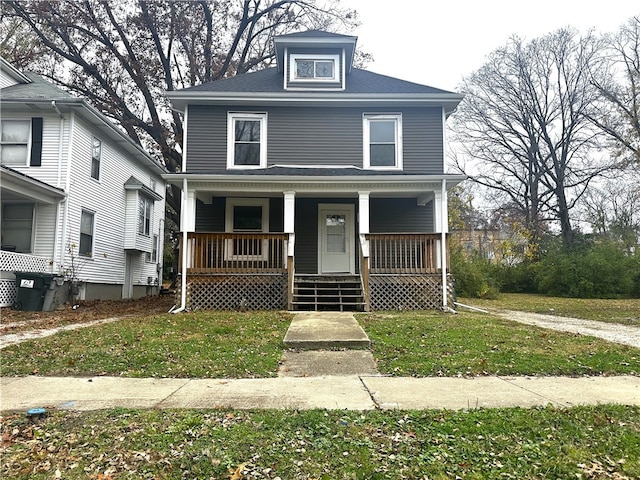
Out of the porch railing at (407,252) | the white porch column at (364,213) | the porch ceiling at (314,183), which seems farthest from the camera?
the white porch column at (364,213)

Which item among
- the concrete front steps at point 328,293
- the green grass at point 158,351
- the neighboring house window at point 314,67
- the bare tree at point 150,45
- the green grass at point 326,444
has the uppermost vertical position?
the bare tree at point 150,45

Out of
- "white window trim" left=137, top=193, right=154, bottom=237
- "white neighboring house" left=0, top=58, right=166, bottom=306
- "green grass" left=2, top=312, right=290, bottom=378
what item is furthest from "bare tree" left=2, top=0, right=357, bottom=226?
"green grass" left=2, top=312, right=290, bottom=378

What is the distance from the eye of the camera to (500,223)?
110 feet

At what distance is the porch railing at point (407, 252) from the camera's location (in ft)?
36.7

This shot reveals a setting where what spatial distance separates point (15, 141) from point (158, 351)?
10.9 meters

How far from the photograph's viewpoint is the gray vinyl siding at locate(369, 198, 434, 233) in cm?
1352

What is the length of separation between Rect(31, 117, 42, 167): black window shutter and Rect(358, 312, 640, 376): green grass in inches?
439

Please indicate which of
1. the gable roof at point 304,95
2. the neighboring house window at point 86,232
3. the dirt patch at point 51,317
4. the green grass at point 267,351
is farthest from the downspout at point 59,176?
the green grass at point 267,351

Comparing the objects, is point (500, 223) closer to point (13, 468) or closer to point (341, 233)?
point (341, 233)

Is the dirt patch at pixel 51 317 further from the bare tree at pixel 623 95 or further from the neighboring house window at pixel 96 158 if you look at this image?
the bare tree at pixel 623 95

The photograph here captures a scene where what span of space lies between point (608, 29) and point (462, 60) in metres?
8.05

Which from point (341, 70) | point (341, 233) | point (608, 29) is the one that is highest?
point (608, 29)

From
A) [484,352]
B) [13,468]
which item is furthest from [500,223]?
[13,468]

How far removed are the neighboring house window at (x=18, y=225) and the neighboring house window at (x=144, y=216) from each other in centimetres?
568
